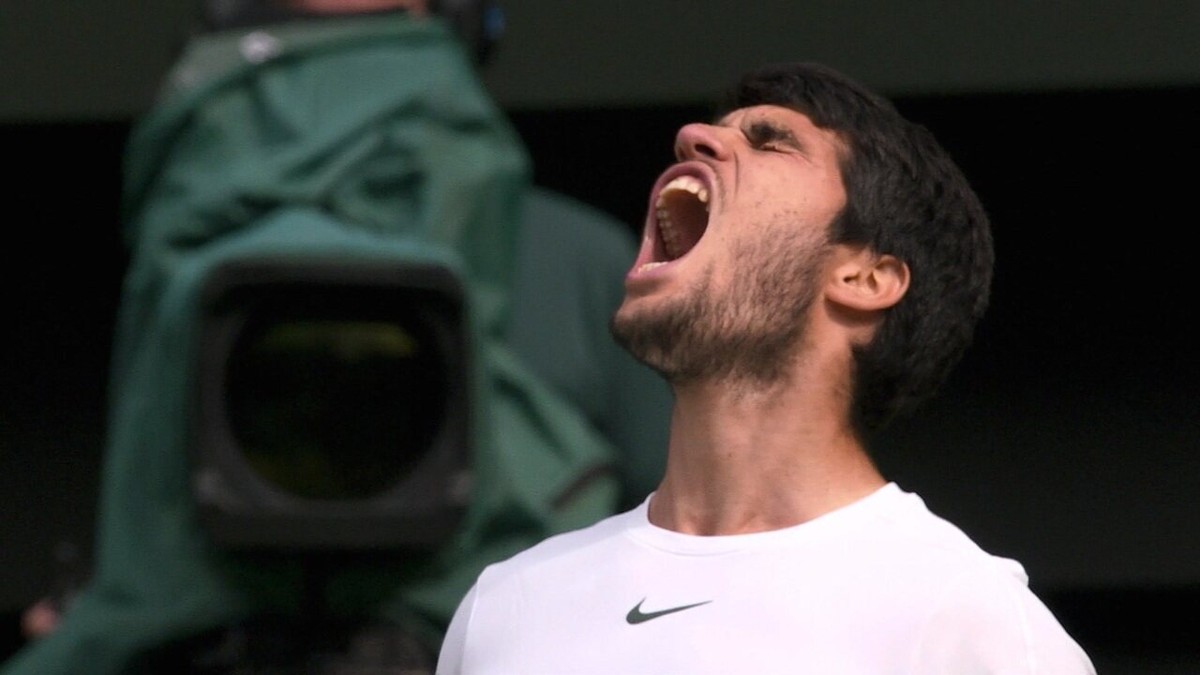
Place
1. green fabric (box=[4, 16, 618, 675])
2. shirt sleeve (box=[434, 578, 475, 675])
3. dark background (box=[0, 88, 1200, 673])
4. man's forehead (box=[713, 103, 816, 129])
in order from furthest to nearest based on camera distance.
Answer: dark background (box=[0, 88, 1200, 673]), green fabric (box=[4, 16, 618, 675]), man's forehead (box=[713, 103, 816, 129]), shirt sleeve (box=[434, 578, 475, 675])

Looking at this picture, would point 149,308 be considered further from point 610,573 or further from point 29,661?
point 610,573

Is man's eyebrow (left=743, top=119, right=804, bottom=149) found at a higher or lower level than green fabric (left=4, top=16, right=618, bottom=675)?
higher

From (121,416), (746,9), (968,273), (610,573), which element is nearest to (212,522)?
(121,416)

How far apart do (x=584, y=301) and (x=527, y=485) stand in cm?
38

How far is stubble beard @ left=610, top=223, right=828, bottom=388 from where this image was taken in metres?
1.81

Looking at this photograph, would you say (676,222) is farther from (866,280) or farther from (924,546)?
(924,546)

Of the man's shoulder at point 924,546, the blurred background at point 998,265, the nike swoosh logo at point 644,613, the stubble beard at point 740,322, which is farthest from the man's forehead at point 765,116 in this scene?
the blurred background at point 998,265

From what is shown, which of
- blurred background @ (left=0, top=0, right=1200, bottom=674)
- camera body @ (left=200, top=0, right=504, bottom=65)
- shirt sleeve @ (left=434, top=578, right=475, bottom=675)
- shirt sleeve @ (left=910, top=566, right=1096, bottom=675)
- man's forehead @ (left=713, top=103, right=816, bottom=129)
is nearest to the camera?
shirt sleeve @ (left=910, top=566, right=1096, bottom=675)

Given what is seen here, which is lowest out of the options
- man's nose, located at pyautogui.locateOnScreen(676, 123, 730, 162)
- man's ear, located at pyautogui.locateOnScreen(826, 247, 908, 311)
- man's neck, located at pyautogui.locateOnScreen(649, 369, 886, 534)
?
man's neck, located at pyautogui.locateOnScreen(649, 369, 886, 534)

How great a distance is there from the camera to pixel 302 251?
7.41ft

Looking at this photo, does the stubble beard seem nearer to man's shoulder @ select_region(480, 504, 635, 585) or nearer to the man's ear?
the man's ear

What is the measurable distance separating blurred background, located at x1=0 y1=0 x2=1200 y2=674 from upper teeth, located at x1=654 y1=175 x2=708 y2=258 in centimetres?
147

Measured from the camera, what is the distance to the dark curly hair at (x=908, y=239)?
1855 millimetres

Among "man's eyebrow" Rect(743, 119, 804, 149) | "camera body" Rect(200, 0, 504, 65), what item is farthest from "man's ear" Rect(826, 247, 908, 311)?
"camera body" Rect(200, 0, 504, 65)
